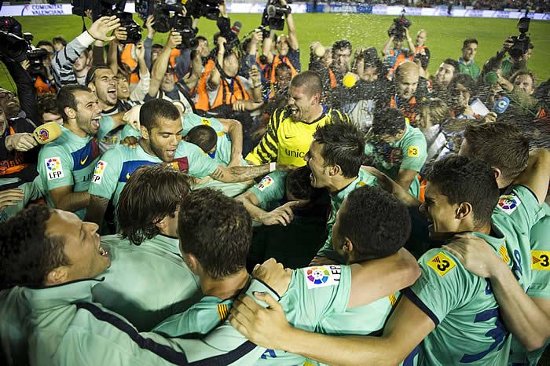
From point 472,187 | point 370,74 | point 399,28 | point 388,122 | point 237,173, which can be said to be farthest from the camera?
point 399,28

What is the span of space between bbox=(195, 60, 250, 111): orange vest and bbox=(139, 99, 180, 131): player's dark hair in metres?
2.39

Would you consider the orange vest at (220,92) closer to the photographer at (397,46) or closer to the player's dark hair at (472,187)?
the photographer at (397,46)

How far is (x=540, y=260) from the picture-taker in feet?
7.03

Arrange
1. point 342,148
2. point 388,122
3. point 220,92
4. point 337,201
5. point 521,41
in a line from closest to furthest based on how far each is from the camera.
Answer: point 342,148, point 337,201, point 388,122, point 220,92, point 521,41

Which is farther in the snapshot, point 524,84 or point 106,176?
point 524,84

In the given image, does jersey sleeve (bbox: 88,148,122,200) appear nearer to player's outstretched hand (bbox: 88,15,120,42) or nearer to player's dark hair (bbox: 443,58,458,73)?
player's outstretched hand (bbox: 88,15,120,42)

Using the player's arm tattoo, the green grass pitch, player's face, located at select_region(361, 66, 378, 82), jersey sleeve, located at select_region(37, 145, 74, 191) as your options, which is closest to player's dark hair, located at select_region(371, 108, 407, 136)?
player's face, located at select_region(361, 66, 378, 82)

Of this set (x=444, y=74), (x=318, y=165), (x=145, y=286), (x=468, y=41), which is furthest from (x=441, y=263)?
(x=468, y=41)

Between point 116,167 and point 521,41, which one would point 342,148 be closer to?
point 116,167

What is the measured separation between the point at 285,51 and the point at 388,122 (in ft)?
5.62

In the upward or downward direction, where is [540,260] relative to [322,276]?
downward

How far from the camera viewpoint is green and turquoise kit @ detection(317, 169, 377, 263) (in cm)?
226

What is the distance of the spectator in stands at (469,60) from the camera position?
5.86 m

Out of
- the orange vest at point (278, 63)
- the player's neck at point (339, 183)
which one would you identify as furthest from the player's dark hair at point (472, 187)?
the orange vest at point (278, 63)
